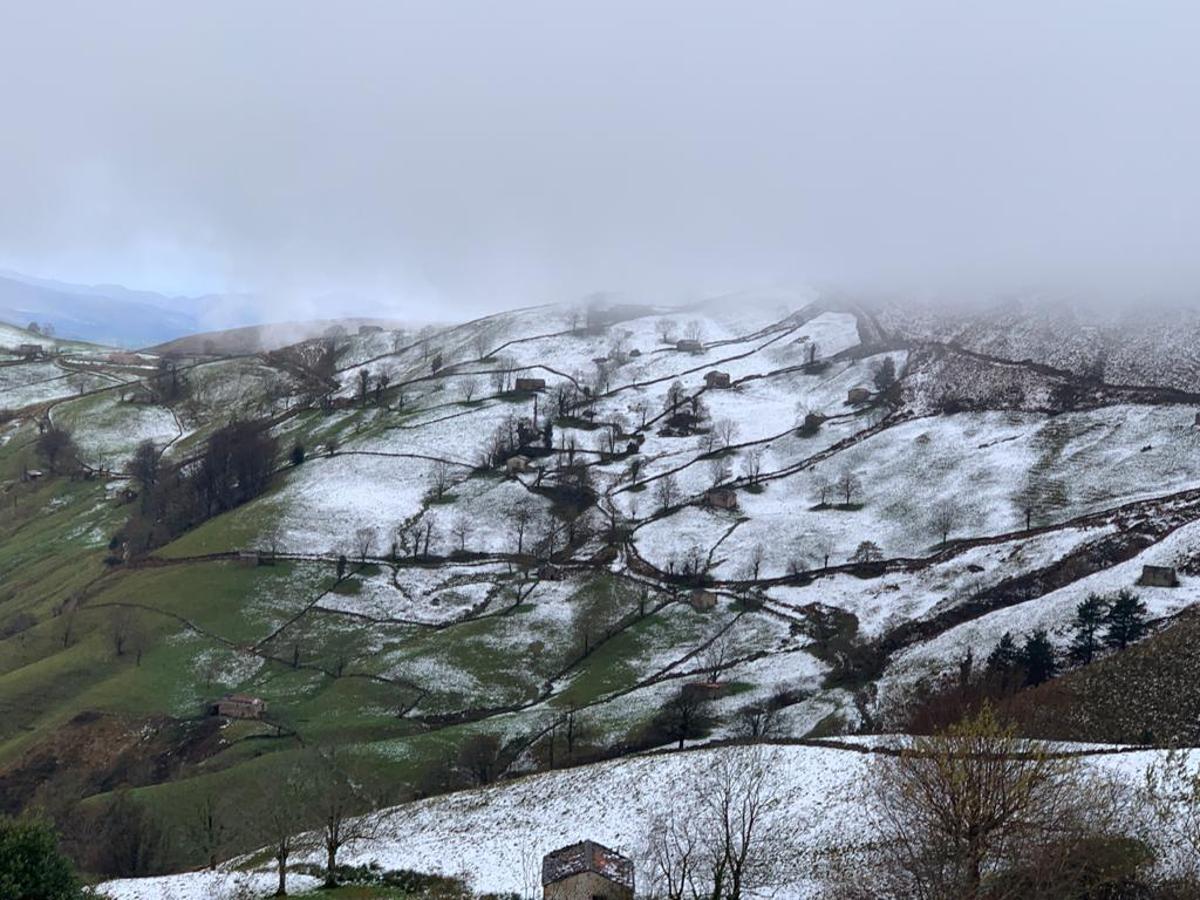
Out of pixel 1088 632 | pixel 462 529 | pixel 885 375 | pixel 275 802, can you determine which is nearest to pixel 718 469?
pixel 462 529

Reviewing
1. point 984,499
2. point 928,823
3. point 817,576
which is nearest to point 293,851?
point 928,823

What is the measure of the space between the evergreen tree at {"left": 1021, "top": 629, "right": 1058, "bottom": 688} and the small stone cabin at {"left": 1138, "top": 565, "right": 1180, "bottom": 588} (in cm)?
1546

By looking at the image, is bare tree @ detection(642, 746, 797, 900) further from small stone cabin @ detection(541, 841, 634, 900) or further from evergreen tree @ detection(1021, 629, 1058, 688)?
evergreen tree @ detection(1021, 629, 1058, 688)

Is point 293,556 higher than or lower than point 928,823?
lower

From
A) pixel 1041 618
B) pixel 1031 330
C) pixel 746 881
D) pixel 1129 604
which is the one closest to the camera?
pixel 746 881

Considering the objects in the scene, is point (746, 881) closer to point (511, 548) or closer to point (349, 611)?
point (349, 611)

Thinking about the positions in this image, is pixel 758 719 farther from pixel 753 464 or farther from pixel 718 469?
pixel 753 464

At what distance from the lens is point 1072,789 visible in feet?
96.6

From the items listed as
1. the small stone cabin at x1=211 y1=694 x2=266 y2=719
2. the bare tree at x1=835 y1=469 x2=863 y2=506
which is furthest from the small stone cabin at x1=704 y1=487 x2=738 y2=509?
the small stone cabin at x1=211 y1=694 x2=266 y2=719

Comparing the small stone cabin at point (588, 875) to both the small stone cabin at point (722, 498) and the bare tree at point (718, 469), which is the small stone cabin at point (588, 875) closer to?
the small stone cabin at point (722, 498)

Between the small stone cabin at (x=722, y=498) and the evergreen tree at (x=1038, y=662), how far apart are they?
66.6 metres

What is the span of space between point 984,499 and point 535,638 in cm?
6278

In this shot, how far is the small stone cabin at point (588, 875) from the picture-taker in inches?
1539

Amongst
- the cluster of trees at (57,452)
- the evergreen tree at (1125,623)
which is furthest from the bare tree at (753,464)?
the cluster of trees at (57,452)
